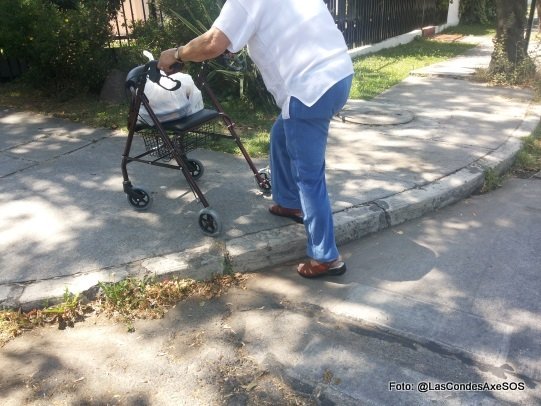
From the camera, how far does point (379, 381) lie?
2.47 metres

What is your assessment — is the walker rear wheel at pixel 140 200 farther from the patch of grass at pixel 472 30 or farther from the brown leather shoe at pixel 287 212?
the patch of grass at pixel 472 30

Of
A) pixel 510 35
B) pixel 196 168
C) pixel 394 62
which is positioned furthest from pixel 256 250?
pixel 394 62

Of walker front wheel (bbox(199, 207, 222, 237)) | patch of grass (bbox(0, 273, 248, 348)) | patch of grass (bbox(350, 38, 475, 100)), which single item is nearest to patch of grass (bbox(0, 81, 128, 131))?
walker front wheel (bbox(199, 207, 222, 237))

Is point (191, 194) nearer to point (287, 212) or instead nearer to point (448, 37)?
point (287, 212)

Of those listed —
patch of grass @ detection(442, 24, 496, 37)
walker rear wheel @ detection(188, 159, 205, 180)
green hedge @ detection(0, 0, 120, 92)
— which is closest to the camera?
walker rear wheel @ detection(188, 159, 205, 180)

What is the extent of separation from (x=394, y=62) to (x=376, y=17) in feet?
8.03

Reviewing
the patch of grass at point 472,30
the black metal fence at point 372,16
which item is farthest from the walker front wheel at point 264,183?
the patch of grass at point 472,30

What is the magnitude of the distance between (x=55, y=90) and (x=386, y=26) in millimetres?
8815

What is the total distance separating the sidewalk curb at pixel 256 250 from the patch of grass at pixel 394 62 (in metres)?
3.37

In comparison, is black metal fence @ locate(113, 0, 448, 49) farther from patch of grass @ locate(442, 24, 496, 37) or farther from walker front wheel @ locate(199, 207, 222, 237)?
walker front wheel @ locate(199, 207, 222, 237)

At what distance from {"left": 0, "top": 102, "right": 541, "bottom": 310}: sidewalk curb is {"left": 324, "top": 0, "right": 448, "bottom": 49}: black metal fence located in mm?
7294

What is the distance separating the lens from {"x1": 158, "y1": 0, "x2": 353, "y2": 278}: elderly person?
2.77 m

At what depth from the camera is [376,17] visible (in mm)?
12469

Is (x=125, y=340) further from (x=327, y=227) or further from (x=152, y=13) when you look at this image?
(x=152, y=13)
